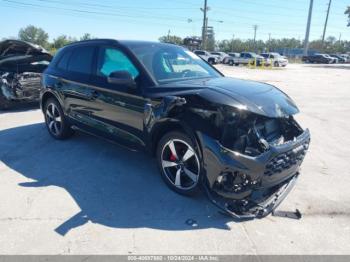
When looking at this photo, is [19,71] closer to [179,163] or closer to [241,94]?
[179,163]

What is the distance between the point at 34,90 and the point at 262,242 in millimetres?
7755

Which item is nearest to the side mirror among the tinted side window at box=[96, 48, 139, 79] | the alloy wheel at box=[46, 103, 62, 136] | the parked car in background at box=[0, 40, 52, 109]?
the tinted side window at box=[96, 48, 139, 79]

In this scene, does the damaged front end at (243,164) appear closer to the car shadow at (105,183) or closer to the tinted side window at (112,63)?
the car shadow at (105,183)

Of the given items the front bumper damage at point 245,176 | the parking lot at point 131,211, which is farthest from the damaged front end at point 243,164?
the parking lot at point 131,211

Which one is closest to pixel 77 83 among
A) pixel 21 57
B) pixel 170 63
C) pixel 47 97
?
pixel 47 97

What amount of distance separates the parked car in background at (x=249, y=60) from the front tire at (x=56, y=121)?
3326cm

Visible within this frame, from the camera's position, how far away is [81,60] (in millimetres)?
4918

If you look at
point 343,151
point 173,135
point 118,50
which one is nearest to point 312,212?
point 173,135

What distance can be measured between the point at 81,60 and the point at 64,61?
63 cm

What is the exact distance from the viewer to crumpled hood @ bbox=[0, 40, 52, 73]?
8.38 meters

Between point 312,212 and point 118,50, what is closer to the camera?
point 312,212

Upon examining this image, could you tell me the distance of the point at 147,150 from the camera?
391 cm

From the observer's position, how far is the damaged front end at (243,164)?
114 inches

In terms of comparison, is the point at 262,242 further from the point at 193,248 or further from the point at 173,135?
the point at 173,135
